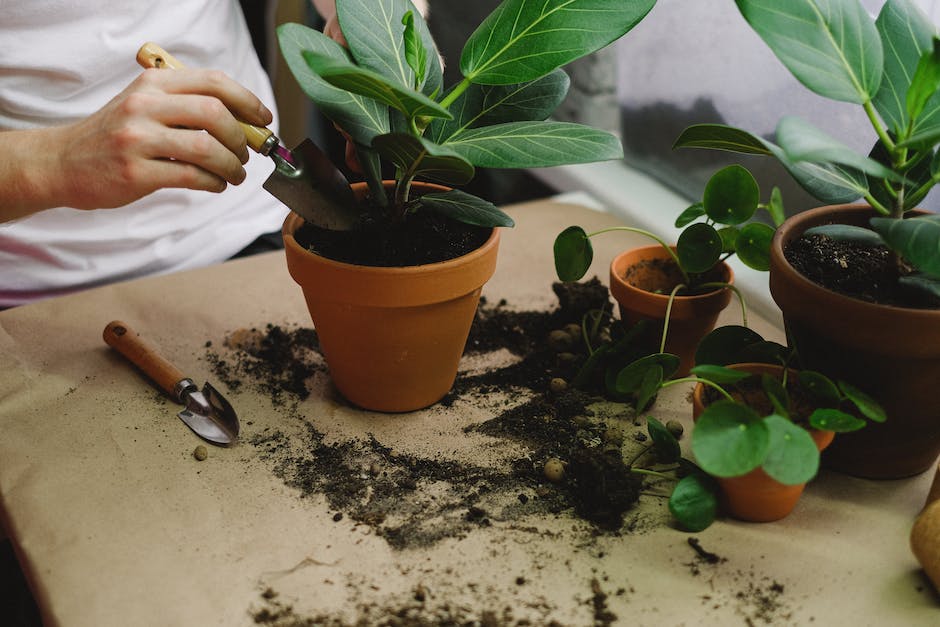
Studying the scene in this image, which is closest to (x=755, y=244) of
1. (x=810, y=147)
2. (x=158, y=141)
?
(x=810, y=147)

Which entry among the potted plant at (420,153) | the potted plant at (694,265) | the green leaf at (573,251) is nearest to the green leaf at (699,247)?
the potted plant at (694,265)

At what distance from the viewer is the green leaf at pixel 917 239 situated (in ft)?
2.17

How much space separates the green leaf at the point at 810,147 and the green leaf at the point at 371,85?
0.28 meters

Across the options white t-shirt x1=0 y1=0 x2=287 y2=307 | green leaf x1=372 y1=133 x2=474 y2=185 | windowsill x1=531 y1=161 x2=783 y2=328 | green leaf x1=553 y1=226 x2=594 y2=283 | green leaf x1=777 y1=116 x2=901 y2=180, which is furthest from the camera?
windowsill x1=531 y1=161 x2=783 y2=328

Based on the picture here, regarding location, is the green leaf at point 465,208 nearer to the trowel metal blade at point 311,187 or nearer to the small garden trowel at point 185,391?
the trowel metal blade at point 311,187

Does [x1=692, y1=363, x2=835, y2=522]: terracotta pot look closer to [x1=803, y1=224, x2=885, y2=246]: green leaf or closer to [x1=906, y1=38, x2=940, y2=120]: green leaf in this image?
[x1=803, y1=224, x2=885, y2=246]: green leaf

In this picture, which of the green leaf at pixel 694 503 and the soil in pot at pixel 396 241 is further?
the soil in pot at pixel 396 241

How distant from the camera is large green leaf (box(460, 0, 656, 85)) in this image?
31.1 inches

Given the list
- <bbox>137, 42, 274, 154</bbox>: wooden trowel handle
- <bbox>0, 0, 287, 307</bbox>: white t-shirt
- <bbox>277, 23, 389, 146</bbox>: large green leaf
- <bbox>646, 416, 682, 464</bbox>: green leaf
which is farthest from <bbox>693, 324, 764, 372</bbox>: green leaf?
<bbox>0, 0, 287, 307</bbox>: white t-shirt

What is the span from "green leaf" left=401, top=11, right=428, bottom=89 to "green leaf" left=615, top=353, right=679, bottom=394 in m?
0.38

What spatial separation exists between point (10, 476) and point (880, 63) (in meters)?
0.97

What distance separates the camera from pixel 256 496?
0.83 meters

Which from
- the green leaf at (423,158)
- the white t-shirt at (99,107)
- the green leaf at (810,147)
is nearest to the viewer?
the green leaf at (810,147)

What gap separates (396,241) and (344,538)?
33cm
